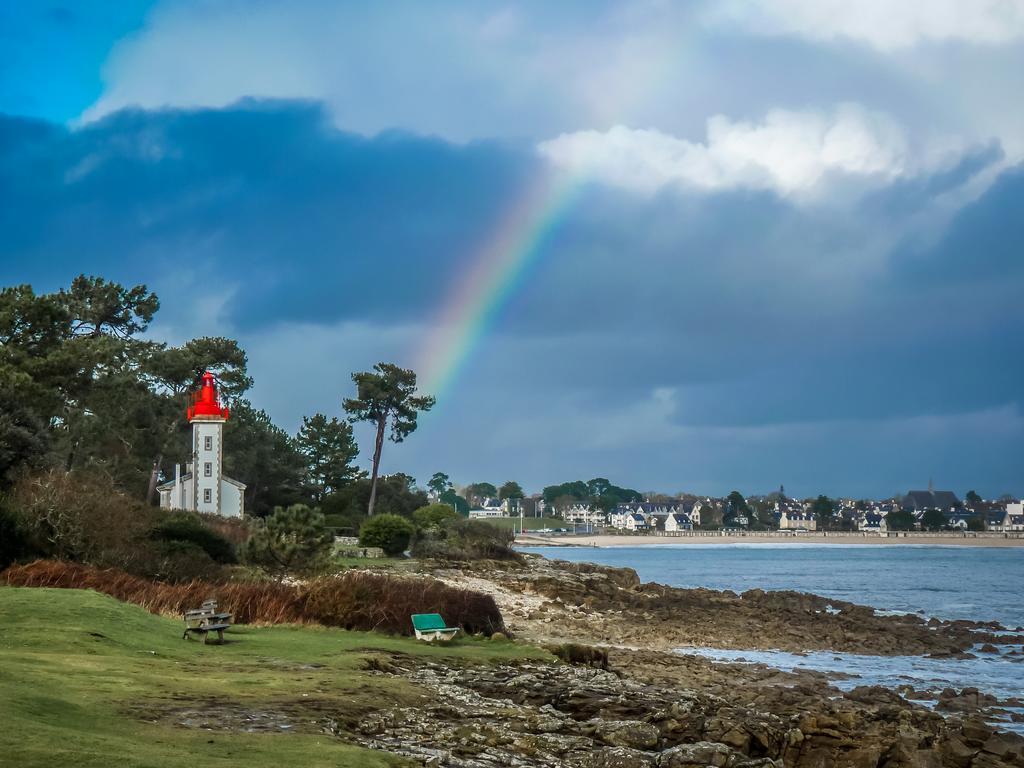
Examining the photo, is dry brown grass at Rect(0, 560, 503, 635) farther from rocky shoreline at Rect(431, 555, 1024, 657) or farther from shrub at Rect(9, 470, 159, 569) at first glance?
rocky shoreline at Rect(431, 555, 1024, 657)

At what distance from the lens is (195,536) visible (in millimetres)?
31031

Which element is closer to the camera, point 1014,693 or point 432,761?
point 432,761

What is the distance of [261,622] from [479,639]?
438 cm

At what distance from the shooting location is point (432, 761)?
10117 mm

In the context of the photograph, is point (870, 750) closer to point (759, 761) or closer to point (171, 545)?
Answer: point (759, 761)

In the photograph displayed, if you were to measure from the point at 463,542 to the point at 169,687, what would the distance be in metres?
55.1

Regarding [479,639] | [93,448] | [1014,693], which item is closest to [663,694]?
[479,639]

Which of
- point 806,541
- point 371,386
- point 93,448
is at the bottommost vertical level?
point 806,541

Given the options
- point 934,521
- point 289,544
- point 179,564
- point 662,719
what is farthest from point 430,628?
point 934,521

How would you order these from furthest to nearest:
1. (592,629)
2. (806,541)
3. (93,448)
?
1. (806,541)
2. (93,448)
3. (592,629)

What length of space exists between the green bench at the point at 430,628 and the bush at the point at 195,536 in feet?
39.2

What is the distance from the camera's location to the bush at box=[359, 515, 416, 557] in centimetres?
5328

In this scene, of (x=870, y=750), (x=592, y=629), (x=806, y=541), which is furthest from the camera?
(x=806, y=541)

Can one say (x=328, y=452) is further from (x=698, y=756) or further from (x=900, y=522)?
(x=900, y=522)
